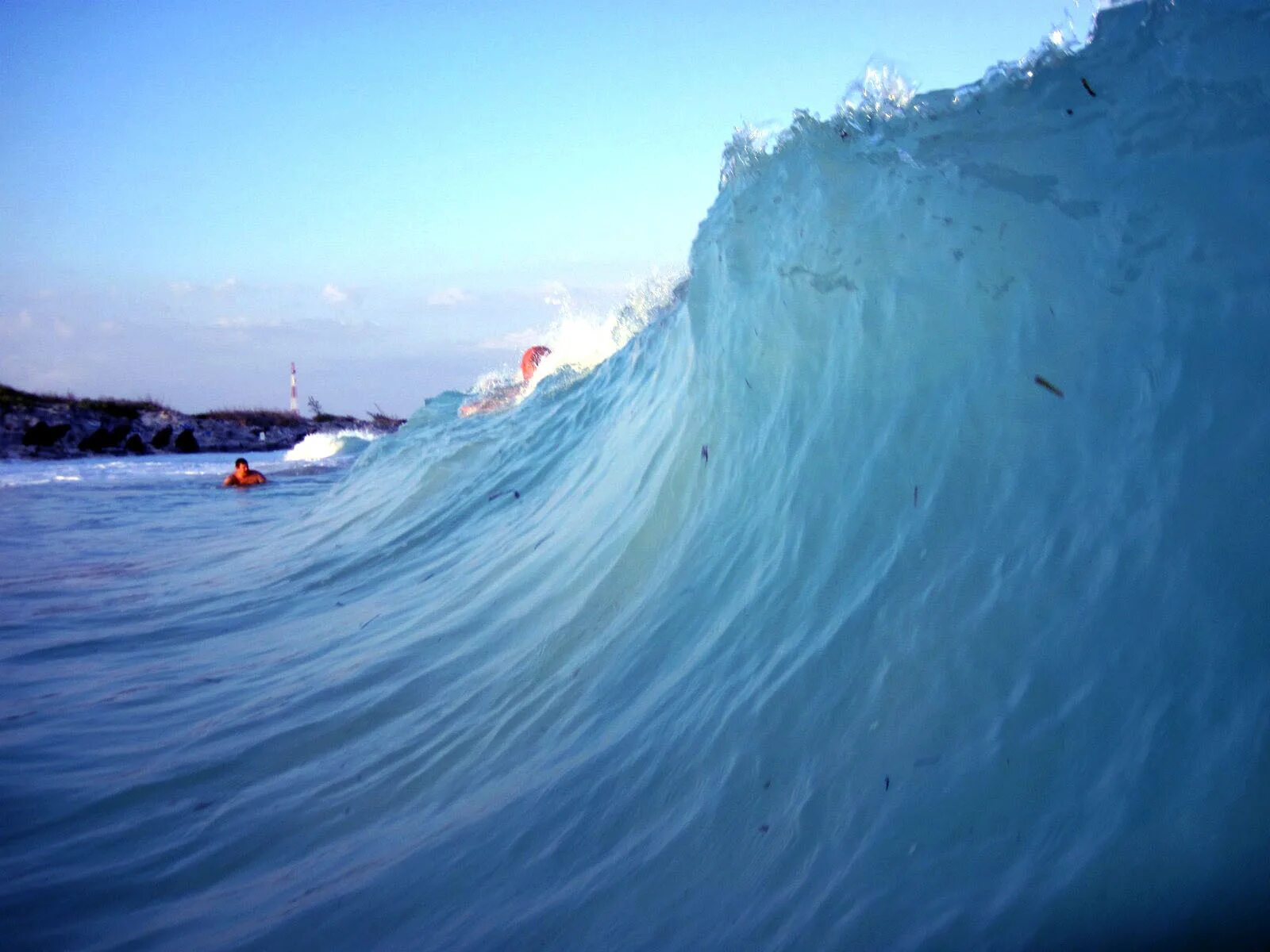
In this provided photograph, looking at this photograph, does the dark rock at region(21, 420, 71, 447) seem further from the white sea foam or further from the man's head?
the man's head

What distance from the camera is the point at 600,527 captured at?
16.1 ft

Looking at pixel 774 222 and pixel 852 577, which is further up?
pixel 774 222

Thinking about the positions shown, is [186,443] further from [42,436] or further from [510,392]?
[510,392]

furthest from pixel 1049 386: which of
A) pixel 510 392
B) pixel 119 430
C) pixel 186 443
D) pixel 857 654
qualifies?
pixel 119 430

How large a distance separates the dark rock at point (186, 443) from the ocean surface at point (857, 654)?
26022mm

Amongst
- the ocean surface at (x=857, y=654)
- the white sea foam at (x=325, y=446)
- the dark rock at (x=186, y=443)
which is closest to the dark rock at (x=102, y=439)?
the dark rock at (x=186, y=443)

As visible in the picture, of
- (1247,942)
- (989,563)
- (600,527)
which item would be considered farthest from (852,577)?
(600,527)

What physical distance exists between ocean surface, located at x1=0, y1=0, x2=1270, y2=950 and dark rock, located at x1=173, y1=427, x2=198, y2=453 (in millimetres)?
26022

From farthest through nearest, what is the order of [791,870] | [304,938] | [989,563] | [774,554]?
[774,554] < [989,563] < [304,938] < [791,870]

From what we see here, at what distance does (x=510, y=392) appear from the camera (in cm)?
1277

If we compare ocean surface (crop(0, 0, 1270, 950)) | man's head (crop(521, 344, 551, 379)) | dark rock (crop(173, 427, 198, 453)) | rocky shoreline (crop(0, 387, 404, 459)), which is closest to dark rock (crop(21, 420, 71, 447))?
rocky shoreline (crop(0, 387, 404, 459))

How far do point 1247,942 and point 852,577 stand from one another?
4.98 ft

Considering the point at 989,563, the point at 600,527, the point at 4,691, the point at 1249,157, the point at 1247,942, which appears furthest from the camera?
the point at 600,527

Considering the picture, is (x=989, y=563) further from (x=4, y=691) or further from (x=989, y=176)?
(x=4, y=691)
